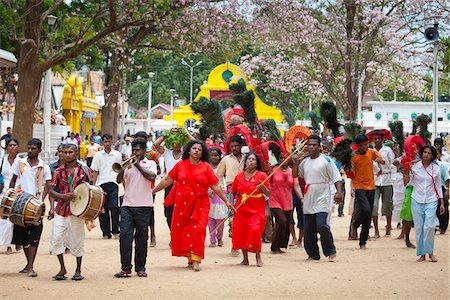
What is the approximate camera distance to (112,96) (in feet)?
132

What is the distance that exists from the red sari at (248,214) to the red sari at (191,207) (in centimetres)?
86

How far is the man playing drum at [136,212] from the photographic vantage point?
1187cm

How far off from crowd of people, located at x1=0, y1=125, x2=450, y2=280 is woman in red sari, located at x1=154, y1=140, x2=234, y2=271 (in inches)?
0.5

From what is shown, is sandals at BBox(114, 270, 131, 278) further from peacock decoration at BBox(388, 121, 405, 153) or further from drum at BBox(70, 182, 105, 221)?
peacock decoration at BBox(388, 121, 405, 153)

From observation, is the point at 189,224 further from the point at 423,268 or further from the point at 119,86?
Answer: the point at 119,86

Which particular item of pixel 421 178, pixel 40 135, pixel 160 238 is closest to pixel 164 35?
pixel 40 135

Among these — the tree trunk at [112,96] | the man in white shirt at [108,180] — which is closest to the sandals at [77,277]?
the man in white shirt at [108,180]

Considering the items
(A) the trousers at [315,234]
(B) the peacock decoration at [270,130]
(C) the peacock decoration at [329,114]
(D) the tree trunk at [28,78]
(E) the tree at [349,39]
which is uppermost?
(E) the tree at [349,39]

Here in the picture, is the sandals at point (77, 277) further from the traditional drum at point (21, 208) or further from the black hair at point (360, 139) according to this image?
the black hair at point (360, 139)

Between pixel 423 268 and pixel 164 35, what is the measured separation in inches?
622

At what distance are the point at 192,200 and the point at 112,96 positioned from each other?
27958 millimetres

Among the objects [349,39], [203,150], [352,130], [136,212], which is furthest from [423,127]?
[349,39]

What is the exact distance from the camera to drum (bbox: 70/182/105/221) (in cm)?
1130

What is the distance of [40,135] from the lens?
1368 inches
